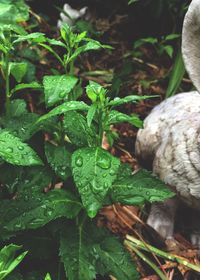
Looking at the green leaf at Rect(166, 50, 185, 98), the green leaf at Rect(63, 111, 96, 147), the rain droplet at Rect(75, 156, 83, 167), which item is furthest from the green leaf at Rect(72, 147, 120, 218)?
the green leaf at Rect(166, 50, 185, 98)

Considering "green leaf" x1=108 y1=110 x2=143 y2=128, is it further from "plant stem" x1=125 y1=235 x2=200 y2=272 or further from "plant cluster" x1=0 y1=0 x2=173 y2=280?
"plant stem" x1=125 y1=235 x2=200 y2=272

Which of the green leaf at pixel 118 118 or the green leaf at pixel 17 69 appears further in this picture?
the green leaf at pixel 17 69

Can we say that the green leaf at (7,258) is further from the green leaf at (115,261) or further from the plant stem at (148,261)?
the plant stem at (148,261)

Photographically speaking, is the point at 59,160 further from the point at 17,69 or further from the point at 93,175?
the point at 17,69

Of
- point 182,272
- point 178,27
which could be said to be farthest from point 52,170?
point 178,27

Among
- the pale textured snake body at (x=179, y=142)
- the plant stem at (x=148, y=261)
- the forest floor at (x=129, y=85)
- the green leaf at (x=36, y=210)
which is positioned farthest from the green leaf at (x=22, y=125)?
the plant stem at (x=148, y=261)

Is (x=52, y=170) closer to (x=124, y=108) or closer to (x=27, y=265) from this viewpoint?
(x=27, y=265)

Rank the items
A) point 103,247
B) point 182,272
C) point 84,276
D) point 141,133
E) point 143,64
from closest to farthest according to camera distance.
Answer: point 84,276
point 103,247
point 182,272
point 141,133
point 143,64
